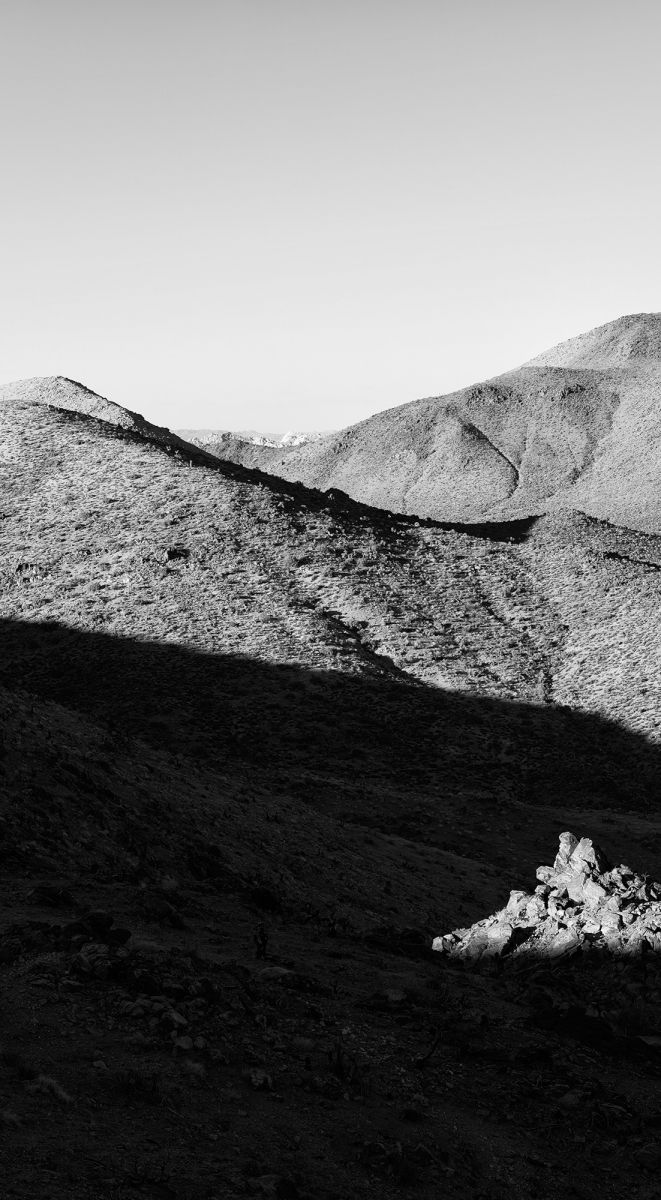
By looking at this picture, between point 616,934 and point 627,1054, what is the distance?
404 cm

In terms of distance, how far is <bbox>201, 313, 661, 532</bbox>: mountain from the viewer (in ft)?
356

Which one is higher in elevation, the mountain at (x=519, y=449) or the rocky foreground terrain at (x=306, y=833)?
the mountain at (x=519, y=449)

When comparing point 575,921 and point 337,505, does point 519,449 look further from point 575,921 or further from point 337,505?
point 575,921

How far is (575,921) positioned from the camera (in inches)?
733

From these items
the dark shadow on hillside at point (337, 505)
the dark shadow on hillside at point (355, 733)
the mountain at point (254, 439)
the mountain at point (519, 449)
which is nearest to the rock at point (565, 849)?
the dark shadow on hillside at point (355, 733)

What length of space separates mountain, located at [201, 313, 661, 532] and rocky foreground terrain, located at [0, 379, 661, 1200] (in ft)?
150

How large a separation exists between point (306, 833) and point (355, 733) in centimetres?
1347

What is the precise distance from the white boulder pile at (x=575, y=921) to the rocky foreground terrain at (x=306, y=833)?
150 millimetres

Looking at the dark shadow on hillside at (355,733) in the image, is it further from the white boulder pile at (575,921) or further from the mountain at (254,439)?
the mountain at (254,439)

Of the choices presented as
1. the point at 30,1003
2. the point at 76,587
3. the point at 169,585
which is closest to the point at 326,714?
the point at 169,585

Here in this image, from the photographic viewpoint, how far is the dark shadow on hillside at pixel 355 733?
34219 millimetres

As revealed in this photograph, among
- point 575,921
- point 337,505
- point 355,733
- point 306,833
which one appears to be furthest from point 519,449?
point 575,921

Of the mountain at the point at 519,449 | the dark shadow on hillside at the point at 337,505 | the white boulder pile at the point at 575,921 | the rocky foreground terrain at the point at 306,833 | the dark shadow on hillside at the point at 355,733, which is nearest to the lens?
the rocky foreground terrain at the point at 306,833

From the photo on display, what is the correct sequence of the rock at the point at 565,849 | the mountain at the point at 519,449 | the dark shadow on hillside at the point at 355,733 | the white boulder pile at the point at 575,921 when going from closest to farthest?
the white boulder pile at the point at 575,921
the rock at the point at 565,849
the dark shadow on hillside at the point at 355,733
the mountain at the point at 519,449
